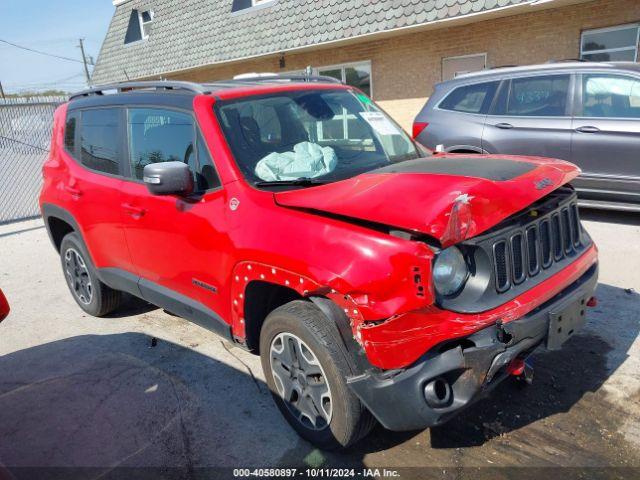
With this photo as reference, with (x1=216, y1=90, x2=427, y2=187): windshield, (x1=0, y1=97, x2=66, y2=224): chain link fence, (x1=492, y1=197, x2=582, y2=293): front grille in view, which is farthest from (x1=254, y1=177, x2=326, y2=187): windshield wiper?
(x1=0, y1=97, x2=66, y2=224): chain link fence

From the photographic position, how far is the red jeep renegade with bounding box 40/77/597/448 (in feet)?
7.54

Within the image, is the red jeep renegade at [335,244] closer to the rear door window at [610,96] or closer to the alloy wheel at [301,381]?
the alloy wheel at [301,381]

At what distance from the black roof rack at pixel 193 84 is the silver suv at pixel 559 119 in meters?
3.46

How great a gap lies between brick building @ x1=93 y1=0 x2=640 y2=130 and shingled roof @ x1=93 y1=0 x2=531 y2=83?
28 millimetres

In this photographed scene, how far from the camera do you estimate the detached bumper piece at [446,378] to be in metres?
2.29

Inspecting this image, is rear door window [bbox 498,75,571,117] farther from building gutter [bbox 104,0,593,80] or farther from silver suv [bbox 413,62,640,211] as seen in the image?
building gutter [bbox 104,0,593,80]

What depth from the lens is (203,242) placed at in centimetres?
321

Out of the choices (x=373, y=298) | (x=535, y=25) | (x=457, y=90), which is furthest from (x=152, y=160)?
(x=535, y=25)

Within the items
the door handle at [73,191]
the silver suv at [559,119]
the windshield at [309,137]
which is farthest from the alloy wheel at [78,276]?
the silver suv at [559,119]

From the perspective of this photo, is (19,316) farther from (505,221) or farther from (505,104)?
(505,104)

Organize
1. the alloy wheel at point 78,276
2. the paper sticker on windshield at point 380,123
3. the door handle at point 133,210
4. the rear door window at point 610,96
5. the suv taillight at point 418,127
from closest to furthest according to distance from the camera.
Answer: the door handle at point 133,210 < the paper sticker on windshield at point 380,123 < the alloy wheel at point 78,276 < the rear door window at point 610,96 < the suv taillight at point 418,127

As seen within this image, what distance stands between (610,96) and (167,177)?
572 cm

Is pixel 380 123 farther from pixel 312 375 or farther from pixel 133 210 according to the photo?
pixel 312 375

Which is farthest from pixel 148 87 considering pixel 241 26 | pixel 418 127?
pixel 241 26
